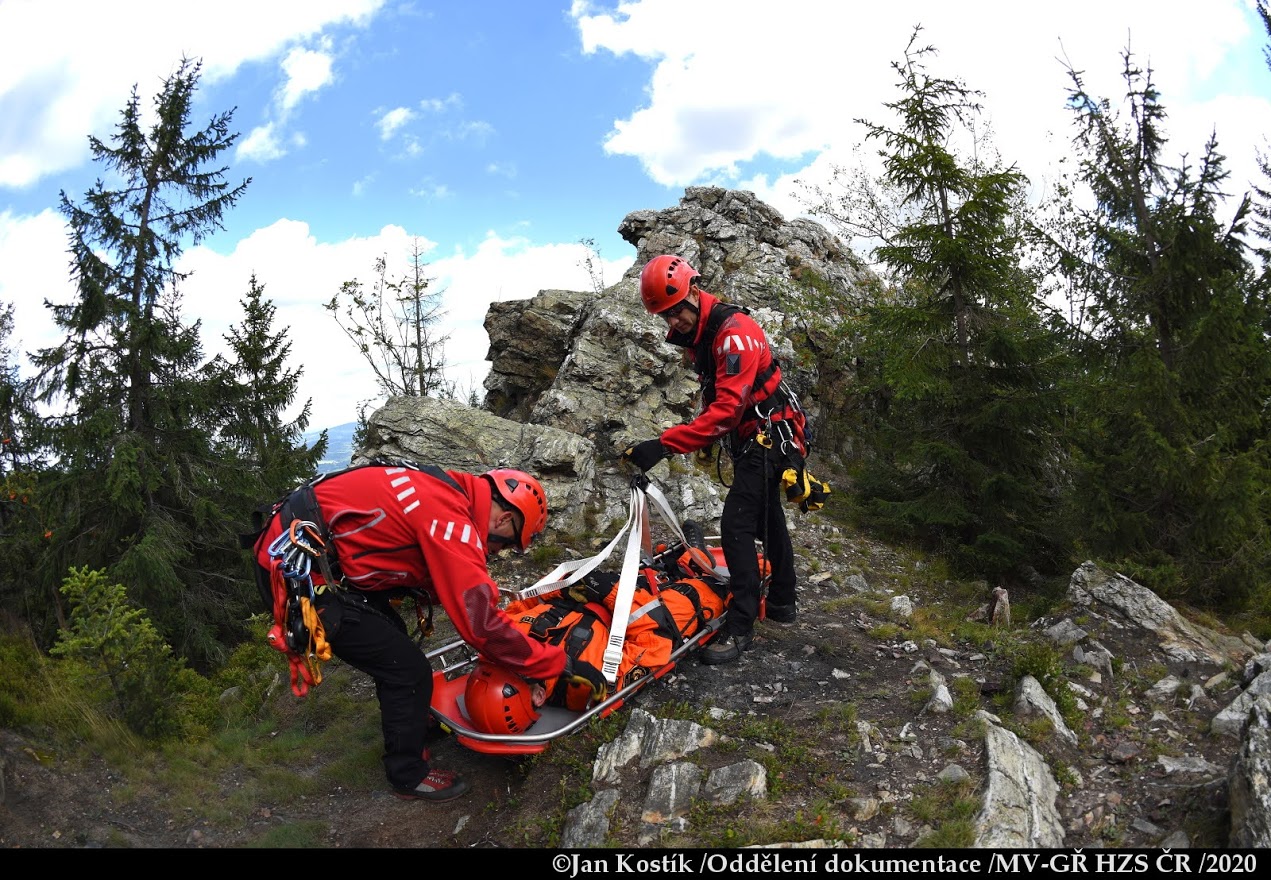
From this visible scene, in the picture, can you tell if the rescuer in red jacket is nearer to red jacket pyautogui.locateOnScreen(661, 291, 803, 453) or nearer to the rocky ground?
the rocky ground

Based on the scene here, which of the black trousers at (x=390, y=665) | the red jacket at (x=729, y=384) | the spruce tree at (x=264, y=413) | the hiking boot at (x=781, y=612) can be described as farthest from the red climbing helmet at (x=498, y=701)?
the spruce tree at (x=264, y=413)

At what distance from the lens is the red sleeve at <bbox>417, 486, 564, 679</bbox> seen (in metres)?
4.31

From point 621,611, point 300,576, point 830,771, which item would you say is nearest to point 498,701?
point 621,611

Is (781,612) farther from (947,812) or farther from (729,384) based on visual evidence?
(947,812)

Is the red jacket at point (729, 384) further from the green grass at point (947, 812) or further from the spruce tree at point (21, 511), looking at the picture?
the spruce tree at point (21, 511)

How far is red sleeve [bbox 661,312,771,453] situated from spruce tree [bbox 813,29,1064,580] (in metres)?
4.31

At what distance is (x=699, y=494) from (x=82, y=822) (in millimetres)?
7757

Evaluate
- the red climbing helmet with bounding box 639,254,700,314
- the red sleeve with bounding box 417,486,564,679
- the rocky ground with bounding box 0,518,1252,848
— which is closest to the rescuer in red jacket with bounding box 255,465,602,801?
the red sleeve with bounding box 417,486,564,679

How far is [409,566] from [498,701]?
1.09 meters

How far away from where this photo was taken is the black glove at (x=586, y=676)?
5.05 metres

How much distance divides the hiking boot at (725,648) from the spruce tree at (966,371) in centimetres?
451

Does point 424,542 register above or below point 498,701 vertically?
above

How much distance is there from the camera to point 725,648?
6.17 meters
